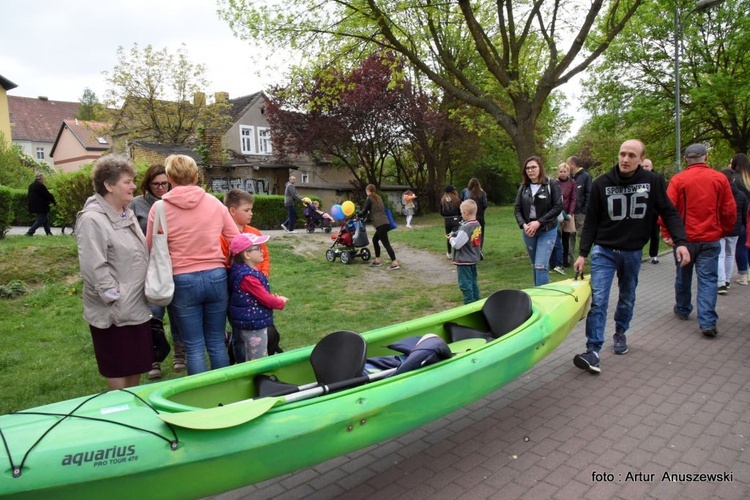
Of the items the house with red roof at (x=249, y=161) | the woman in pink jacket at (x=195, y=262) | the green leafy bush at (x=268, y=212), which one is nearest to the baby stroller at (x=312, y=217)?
the green leafy bush at (x=268, y=212)

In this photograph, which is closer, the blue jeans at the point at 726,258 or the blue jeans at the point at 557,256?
the blue jeans at the point at 726,258

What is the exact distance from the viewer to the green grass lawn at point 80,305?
4781mm

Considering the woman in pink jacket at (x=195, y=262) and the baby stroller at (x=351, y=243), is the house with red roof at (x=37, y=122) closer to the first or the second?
the baby stroller at (x=351, y=243)

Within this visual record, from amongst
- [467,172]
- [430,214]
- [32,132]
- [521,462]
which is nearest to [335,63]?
[521,462]

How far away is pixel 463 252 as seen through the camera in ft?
21.0

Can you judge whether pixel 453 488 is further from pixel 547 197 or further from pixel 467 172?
pixel 467 172

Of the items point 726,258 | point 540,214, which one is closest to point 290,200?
point 540,214

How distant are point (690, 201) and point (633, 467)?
11.8ft

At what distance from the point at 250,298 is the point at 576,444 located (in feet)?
8.28

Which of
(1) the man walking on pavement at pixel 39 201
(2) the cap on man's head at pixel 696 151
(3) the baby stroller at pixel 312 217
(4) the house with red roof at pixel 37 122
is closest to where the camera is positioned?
(2) the cap on man's head at pixel 696 151

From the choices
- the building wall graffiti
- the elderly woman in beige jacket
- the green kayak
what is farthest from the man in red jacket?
the building wall graffiti

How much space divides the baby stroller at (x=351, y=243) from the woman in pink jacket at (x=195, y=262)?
292 inches

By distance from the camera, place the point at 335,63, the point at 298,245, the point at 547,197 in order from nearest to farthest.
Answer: the point at 547,197 < the point at 335,63 < the point at 298,245

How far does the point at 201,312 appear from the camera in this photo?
3.71 meters
